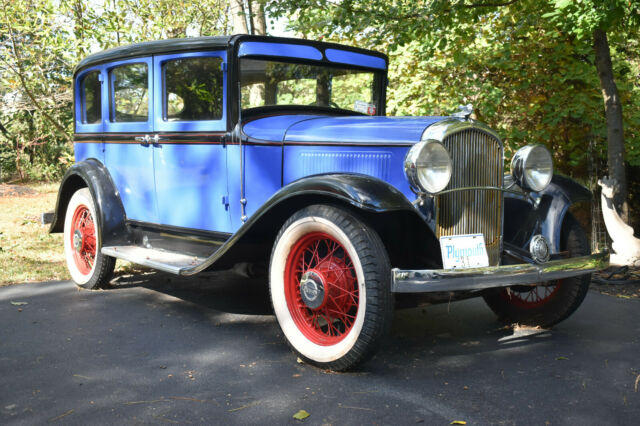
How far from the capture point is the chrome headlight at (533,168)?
3.53 m

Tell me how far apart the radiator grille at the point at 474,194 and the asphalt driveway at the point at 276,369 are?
71cm

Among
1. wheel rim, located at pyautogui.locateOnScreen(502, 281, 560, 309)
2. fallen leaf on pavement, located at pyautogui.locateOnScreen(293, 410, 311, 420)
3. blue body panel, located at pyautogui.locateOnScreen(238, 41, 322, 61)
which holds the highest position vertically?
blue body panel, located at pyautogui.locateOnScreen(238, 41, 322, 61)

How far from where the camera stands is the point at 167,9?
352 inches

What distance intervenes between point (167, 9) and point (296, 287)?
6.93 meters

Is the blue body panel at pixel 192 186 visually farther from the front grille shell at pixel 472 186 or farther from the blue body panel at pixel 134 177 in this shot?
the front grille shell at pixel 472 186

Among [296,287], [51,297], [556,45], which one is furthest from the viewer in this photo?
[556,45]

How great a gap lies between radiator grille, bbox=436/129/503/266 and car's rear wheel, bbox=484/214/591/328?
18.6 inches

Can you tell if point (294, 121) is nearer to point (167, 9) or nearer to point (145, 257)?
point (145, 257)

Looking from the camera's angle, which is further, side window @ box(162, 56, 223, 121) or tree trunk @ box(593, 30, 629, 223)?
tree trunk @ box(593, 30, 629, 223)

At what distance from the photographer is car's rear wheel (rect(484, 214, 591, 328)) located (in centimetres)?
372

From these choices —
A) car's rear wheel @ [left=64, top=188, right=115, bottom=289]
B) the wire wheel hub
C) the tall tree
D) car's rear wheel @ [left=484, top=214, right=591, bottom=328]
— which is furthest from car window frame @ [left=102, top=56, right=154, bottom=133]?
the tall tree

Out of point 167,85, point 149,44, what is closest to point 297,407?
point 167,85

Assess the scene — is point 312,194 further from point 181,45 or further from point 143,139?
point 143,139

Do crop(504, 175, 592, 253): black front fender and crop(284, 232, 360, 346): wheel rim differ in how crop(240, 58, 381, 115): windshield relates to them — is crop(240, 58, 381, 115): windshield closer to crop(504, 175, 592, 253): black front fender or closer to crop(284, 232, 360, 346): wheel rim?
crop(284, 232, 360, 346): wheel rim
